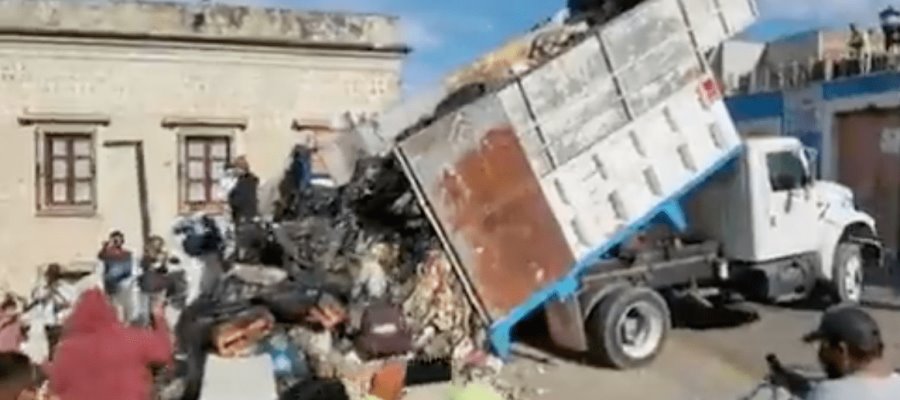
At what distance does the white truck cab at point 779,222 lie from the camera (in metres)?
14.4

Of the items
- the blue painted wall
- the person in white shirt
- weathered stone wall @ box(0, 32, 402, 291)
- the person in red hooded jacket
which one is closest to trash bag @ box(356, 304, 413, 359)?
the person in red hooded jacket

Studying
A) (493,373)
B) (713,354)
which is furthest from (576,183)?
(713,354)

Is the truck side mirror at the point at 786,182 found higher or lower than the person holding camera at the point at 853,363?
higher

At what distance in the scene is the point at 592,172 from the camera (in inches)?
493

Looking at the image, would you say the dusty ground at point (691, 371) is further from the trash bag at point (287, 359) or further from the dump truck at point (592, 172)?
the trash bag at point (287, 359)

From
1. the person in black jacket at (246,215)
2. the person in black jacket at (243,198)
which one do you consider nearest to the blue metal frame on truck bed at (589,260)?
the person in black jacket at (246,215)

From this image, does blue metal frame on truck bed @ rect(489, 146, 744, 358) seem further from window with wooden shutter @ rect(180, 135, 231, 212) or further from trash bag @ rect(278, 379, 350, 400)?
window with wooden shutter @ rect(180, 135, 231, 212)

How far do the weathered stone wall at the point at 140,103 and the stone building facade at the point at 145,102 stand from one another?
0.02 m

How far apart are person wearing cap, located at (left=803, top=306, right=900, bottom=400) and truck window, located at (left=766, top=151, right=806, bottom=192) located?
1065 cm

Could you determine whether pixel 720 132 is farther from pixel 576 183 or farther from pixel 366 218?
pixel 366 218

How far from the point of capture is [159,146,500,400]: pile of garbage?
30.0ft

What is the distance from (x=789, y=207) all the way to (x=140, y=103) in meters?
12.3

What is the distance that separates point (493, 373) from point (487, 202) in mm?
1455

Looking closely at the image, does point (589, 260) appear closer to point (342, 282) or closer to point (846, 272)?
point (342, 282)
